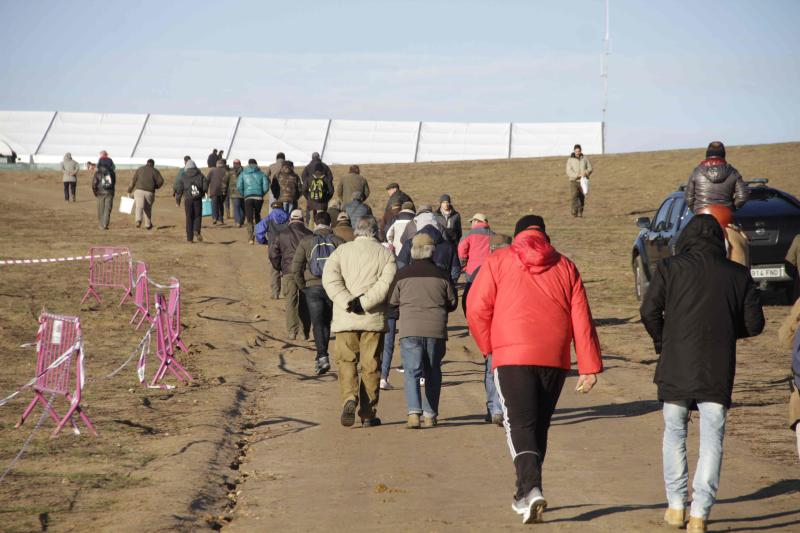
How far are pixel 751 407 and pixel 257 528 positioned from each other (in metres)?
6.79

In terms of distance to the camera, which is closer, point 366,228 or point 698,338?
point 698,338

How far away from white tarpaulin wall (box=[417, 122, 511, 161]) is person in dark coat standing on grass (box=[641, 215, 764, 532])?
53.7 meters

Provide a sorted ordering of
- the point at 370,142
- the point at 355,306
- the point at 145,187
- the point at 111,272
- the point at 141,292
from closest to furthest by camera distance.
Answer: the point at 355,306 → the point at 141,292 → the point at 111,272 → the point at 145,187 → the point at 370,142

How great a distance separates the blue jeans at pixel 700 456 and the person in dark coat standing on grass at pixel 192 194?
21855 mm

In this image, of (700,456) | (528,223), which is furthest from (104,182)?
(700,456)

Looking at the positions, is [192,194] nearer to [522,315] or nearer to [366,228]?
[366,228]

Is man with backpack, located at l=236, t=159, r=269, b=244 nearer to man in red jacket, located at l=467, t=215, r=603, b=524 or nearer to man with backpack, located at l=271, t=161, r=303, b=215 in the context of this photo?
man with backpack, located at l=271, t=161, r=303, b=215

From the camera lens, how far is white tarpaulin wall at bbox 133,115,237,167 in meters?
62.7

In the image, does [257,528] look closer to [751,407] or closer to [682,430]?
[682,430]

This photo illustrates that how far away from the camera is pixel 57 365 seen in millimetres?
10781

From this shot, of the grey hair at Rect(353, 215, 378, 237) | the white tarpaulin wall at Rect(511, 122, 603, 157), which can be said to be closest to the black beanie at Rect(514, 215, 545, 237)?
the grey hair at Rect(353, 215, 378, 237)

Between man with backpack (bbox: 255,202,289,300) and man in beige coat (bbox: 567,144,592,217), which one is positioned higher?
man in beige coat (bbox: 567,144,592,217)

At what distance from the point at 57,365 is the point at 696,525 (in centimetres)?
611

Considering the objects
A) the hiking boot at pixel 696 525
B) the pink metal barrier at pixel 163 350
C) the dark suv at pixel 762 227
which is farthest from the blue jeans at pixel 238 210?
the hiking boot at pixel 696 525
